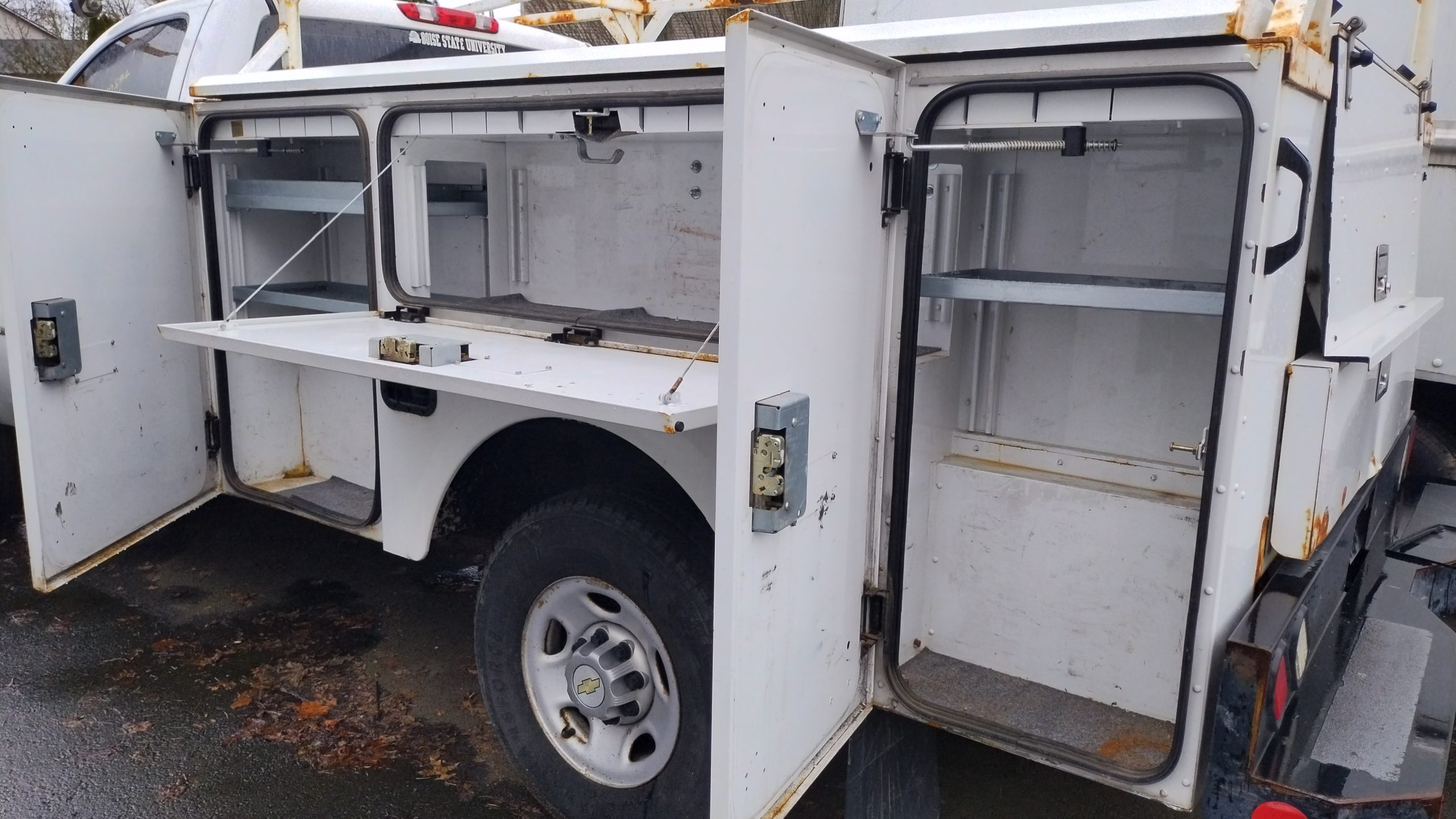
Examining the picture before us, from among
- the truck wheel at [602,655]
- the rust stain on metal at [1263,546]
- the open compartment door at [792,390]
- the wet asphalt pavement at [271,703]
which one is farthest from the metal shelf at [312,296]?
the rust stain on metal at [1263,546]

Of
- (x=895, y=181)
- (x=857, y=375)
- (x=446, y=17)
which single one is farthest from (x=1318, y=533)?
(x=446, y=17)

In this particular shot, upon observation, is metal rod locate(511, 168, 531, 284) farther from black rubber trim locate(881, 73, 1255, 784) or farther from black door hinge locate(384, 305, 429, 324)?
black rubber trim locate(881, 73, 1255, 784)

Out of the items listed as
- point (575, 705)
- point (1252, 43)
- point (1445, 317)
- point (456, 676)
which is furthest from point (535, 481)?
point (1445, 317)

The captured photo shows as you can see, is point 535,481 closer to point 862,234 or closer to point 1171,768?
point 862,234

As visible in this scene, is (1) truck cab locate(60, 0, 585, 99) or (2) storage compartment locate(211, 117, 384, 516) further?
(1) truck cab locate(60, 0, 585, 99)

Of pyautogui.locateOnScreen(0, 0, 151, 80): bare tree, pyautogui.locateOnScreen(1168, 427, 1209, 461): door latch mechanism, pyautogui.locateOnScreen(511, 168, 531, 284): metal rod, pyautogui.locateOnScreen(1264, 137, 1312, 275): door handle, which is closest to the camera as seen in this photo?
pyautogui.locateOnScreen(1264, 137, 1312, 275): door handle

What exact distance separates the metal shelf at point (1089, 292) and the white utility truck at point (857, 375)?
0.01 m

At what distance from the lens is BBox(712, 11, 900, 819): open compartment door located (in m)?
1.76

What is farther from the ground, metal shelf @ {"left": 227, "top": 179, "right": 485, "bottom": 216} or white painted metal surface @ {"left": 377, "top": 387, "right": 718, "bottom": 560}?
metal shelf @ {"left": 227, "top": 179, "right": 485, "bottom": 216}

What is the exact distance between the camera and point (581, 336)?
2.89 m

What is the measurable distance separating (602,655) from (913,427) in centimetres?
90

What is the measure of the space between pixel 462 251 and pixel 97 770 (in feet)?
6.20

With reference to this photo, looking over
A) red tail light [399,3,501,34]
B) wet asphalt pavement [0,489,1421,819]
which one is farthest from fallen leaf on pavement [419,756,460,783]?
red tail light [399,3,501,34]

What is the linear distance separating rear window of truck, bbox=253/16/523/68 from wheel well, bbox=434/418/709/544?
6.66ft
